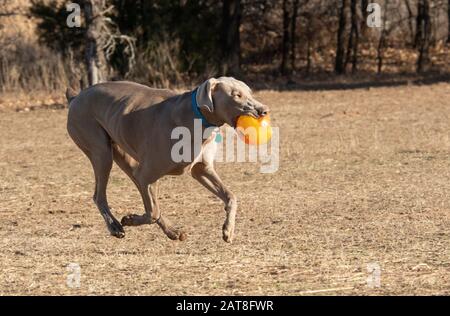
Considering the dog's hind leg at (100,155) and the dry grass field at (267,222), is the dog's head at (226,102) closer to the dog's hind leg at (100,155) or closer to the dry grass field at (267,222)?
the dry grass field at (267,222)

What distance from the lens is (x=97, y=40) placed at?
751 inches

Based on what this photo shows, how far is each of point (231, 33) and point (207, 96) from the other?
17.9 meters

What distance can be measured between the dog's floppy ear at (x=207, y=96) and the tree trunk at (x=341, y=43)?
18813 mm

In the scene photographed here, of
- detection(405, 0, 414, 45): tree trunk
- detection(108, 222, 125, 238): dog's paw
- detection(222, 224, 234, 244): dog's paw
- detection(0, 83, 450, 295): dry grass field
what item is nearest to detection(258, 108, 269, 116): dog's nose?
detection(222, 224, 234, 244): dog's paw

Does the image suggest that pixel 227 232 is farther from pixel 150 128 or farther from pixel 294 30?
pixel 294 30

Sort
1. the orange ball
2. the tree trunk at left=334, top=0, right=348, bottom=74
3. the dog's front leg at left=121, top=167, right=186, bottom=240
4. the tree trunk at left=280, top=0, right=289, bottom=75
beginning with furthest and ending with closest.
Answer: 1. the tree trunk at left=280, top=0, right=289, bottom=75
2. the tree trunk at left=334, top=0, right=348, bottom=74
3. the dog's front leg at left=121, top=167, right=186, bottom=240
4. the orange ball

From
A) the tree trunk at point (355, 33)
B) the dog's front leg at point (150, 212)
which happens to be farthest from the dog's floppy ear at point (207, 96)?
the tree trunk at point (355, 33)

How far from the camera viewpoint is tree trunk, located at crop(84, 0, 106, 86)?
18.8m

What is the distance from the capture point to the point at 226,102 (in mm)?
7168

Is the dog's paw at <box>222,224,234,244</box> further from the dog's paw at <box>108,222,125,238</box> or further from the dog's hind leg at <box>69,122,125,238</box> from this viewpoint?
the dog's hind leg at <box>69,122,125,238</box>

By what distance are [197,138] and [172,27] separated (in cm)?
1679

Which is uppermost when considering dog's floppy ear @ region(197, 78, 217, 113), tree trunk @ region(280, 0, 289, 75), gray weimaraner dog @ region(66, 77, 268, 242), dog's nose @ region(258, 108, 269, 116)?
dog's floppy ear @ region(197, 78, 217, 113)

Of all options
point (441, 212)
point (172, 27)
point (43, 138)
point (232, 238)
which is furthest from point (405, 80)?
point (232, 238)

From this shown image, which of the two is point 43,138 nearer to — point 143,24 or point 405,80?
point 143,24
